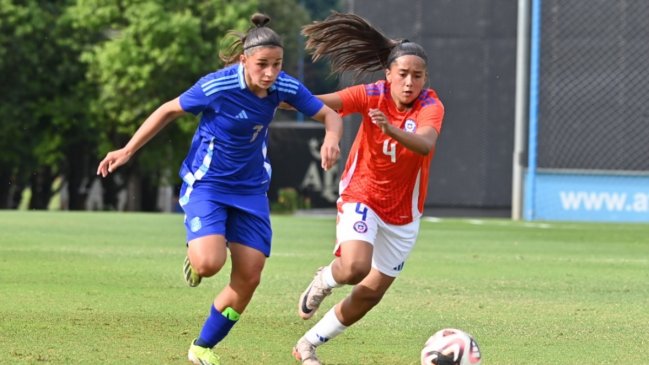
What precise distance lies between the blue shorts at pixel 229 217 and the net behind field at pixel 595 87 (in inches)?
806

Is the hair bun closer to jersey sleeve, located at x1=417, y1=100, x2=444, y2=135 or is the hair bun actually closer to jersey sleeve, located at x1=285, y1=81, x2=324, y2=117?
jersey sleeve, located at x1=285, y1=81, x2=324, y2=117

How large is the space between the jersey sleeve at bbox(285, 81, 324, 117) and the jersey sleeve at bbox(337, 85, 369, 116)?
507mm

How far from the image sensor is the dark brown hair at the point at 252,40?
777 cm

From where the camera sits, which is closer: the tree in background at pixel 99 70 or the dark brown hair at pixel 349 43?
the dark brown hair at pixel 349 43

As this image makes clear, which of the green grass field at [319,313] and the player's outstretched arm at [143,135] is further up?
the player's outstretched arm at [143,135]

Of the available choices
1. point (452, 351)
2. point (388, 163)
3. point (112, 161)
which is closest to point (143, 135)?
point (112, 161)

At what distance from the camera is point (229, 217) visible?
8.05m

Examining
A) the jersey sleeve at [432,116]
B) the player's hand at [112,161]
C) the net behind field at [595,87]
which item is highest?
the net behind field at [595,87]

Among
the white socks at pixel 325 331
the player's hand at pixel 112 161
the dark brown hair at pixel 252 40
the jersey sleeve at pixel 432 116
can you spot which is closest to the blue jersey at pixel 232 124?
the dark brown hair at pixel 252 40

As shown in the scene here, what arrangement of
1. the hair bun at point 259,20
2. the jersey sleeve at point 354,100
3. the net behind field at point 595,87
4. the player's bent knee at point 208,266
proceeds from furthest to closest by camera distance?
1. the net behind field at point 595,87
2. the jersey sleeve at point 354,100
3. the hair bun at point 259,20
4. the player's bent knee at point 208,266

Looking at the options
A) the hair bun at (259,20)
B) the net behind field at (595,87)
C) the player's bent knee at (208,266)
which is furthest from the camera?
the net behind field at (595,87)

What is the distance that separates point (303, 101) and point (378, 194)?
813mm

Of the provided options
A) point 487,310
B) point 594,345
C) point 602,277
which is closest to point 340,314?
point 594,345

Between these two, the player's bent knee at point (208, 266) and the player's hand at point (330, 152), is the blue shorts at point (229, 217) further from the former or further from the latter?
the player's hand at point (330, 152)
